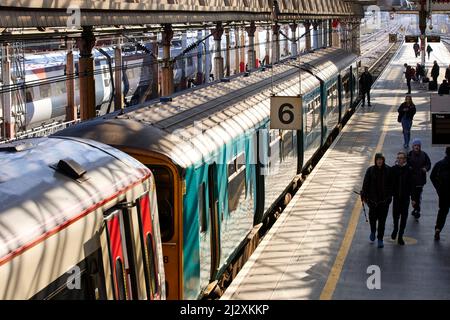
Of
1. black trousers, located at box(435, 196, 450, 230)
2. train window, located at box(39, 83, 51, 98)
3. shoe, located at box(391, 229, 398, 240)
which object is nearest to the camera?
black trousers, located at box(435, 196, 450, 230)

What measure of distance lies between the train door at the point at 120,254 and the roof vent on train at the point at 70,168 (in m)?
0.35

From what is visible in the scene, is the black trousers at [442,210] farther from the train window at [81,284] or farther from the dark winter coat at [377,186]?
the train window at [81,284]

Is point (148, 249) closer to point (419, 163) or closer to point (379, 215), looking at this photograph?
point (379, 215)

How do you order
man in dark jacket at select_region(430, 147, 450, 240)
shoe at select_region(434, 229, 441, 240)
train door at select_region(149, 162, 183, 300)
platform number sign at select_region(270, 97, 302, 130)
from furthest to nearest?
platform number sign at select_region(270, 97, 302, 130), shoe at select_region(434, 229, 441, 240), man in dark jacket at select_region(430, 147, 450, 240), train door at select_region(149, 162, 183, 300)

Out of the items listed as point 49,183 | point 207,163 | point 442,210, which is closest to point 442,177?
point 442,210

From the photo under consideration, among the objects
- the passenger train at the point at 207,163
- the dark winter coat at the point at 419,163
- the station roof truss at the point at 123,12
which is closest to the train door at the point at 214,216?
the passenger train at the point at 207,163

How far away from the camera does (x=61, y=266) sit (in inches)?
213

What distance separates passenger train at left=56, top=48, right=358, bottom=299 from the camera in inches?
335

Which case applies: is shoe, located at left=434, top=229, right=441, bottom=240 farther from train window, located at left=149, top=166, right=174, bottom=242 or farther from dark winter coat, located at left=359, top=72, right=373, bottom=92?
dark winter coat, located at left=359, top=72, right=373, bottom=92

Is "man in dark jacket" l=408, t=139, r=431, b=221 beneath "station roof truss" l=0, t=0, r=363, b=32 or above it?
beneath

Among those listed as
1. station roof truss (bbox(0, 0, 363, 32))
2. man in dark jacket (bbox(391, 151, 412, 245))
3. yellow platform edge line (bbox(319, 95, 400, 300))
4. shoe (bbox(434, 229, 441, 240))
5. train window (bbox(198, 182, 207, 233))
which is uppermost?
station roof truss (bbox(0, 0, 363, 32))

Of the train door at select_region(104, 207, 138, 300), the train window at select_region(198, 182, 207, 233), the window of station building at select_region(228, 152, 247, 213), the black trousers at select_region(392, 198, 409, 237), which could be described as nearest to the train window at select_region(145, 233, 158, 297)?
the train door at select_region(104, 207, 138, 300)

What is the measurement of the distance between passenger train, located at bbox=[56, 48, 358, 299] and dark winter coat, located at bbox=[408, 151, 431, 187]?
87.9 inches

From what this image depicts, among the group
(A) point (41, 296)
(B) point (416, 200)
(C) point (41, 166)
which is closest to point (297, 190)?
(B) point (416, 200)
